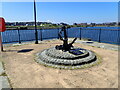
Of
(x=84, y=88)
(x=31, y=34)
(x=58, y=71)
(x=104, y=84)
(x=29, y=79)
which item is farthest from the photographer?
(x=31, y=34)

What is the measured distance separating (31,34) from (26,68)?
860cm

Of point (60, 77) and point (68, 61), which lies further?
point (68, 61)

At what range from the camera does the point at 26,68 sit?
4.23m

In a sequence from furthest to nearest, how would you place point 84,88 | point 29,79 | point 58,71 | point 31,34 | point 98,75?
point 31,34
point 58,71
point 98,75
point 29,79
point 84,88

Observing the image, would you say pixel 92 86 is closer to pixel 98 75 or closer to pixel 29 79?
pixel 98 75

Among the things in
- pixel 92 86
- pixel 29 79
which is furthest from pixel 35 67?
pixel 92 86

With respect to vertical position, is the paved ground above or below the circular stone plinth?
below

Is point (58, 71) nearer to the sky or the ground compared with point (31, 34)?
nearer to the ground

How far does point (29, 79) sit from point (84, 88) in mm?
1745

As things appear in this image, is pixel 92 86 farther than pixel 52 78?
No

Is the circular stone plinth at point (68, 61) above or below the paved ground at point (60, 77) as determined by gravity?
above

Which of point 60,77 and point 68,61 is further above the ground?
point 68,61

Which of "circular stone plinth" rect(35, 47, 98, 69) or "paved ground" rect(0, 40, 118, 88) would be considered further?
"circular stone plinth" rect(35, 47, 98, 69)

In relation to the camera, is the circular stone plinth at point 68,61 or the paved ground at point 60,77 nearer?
the paved ground at point 60,77
